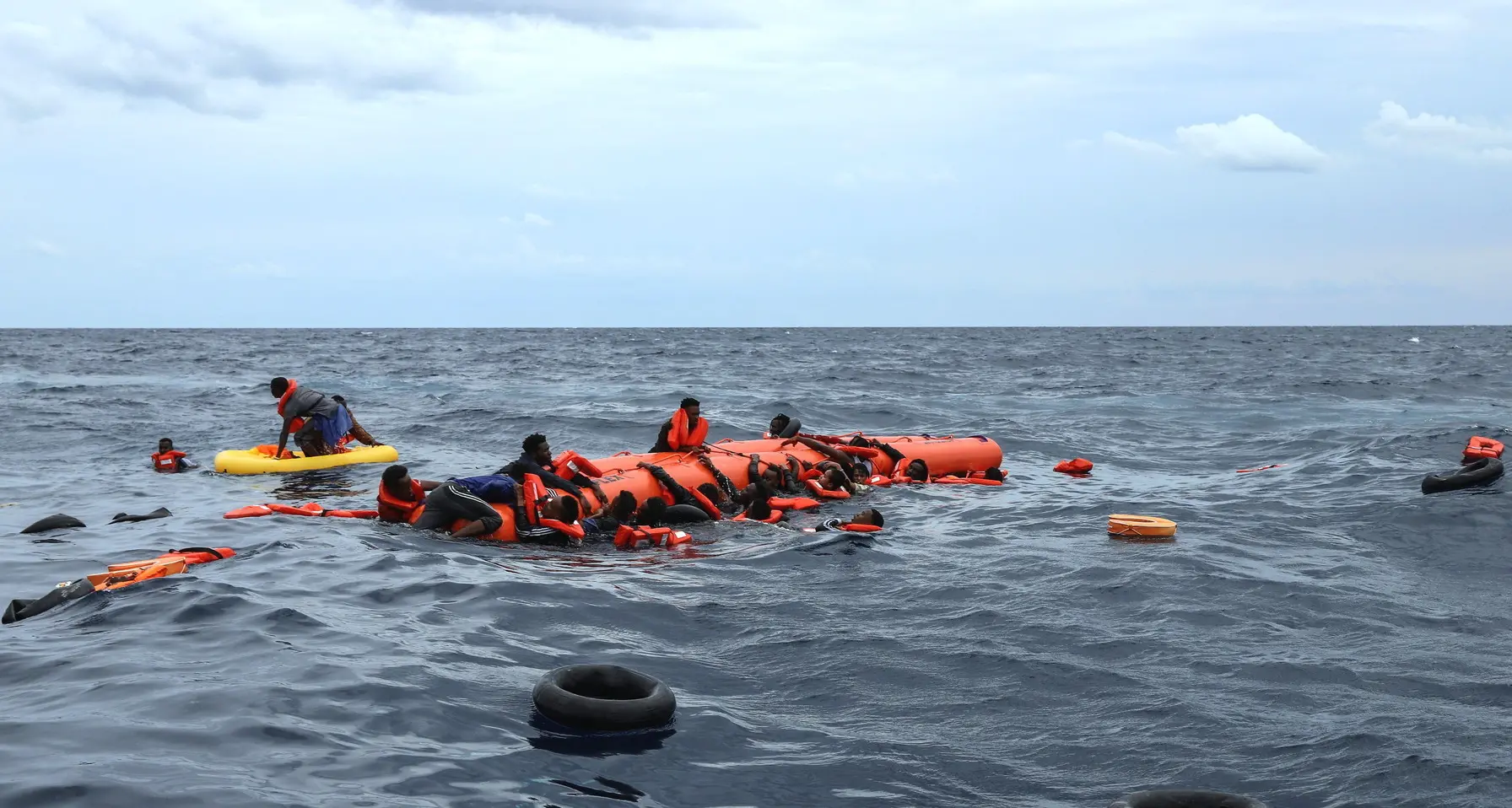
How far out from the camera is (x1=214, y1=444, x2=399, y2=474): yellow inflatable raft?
16.5m

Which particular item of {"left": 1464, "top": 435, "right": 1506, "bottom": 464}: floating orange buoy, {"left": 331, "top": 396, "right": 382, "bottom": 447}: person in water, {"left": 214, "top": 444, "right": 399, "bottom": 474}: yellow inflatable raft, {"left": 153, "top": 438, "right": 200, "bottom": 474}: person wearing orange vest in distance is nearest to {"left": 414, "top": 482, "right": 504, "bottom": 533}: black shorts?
{"left": 214, "top": 444, "right": 399, "bottom": 474}: yellow inflatable raft

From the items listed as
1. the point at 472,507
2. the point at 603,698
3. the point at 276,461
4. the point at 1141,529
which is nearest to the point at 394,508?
the point at 472,507

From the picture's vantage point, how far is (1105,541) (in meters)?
11.5

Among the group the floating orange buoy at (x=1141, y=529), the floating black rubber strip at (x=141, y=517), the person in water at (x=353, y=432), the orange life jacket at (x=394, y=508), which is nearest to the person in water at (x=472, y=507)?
the orange life jacket at (x=394, y=508)

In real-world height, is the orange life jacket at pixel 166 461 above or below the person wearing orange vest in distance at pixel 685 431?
below

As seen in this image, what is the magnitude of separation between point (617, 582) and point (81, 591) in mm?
4006

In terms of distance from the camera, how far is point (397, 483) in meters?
11.7

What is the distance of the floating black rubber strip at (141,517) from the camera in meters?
12.5

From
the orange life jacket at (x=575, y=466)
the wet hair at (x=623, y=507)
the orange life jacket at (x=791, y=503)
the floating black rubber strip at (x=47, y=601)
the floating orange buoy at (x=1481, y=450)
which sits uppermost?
the floating orange buoy at (x=1481, y=450)

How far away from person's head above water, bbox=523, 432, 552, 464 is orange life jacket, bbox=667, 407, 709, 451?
2214 mm

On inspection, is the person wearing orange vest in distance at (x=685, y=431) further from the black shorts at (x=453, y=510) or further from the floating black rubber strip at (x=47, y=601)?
the floating black rubber strip at (x=47, y=601)

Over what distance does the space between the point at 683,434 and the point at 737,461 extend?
2.58 feet

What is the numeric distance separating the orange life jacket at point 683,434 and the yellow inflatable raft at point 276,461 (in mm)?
6061

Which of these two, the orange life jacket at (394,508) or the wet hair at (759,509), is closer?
the orange life jacket at (394,508)
